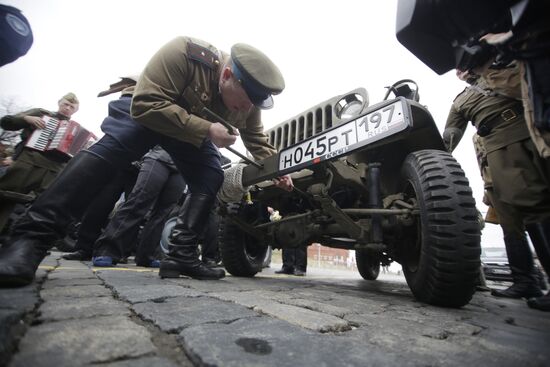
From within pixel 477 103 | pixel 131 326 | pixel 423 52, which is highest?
pixel 477 103

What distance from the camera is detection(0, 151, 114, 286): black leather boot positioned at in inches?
45.2

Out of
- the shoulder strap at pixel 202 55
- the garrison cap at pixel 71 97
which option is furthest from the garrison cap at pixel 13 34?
the garrison cap at pixel 71 97

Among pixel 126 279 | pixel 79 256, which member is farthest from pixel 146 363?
pixel 79 256

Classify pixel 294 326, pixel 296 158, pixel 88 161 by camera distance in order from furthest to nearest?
pixel 296 158 → pixel 88 161 → pixel 294 326

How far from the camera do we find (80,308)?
0.89 meters

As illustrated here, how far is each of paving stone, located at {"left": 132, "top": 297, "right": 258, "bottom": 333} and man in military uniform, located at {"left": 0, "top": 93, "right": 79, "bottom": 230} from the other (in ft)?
13.2

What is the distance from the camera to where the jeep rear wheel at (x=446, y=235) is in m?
1.37

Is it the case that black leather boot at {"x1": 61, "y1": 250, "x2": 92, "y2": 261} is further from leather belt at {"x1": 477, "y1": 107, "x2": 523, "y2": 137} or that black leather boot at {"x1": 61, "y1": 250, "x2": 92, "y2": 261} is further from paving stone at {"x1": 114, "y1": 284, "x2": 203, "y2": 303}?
leather belt at {"x1": 477, "y1": 107, "x2": 523, "y2": 137}

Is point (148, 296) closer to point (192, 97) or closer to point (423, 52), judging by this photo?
point (192, 97)

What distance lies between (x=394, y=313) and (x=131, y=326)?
3.53 feet

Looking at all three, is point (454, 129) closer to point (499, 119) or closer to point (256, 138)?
point (499, 119)

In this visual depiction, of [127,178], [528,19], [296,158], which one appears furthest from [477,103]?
[127,178]

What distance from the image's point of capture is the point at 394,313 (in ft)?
4.15

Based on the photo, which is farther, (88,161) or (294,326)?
(88,161)
